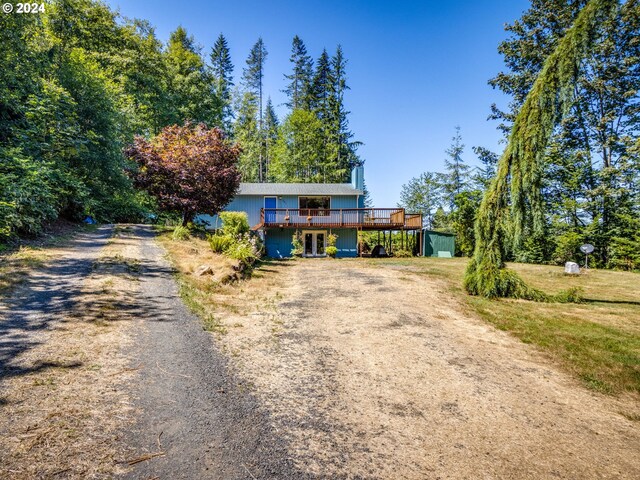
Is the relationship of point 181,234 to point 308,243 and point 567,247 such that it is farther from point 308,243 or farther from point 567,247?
point 567,247

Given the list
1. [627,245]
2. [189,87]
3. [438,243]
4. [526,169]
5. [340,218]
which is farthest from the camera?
[189,87]

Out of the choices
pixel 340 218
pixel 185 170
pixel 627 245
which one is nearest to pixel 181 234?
pixel 185 170

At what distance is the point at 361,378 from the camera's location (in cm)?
429

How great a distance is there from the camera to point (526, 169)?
891 cm

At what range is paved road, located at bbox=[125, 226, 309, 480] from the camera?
2533 mm

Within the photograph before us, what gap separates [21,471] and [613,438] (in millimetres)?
5430

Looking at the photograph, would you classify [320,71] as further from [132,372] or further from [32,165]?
[132,372]

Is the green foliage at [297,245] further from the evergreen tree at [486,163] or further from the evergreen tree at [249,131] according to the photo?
the evergreen tree at [249,131]

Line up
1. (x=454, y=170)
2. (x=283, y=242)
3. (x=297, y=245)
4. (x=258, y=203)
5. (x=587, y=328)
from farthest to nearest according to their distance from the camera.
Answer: (x=454, y=170) → (x=258, y=203) → (x=283, y=242) → (x=297, y=245) → (x=587, y=328)

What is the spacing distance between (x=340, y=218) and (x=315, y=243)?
2459mm

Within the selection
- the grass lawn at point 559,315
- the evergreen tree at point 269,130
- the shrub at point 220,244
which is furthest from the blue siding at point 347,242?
the evergreen tree at point 269,130

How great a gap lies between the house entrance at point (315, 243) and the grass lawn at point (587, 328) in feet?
36.2

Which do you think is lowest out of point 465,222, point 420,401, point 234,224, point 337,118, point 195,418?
point 420,401

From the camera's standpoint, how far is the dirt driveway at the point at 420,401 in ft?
9.21
